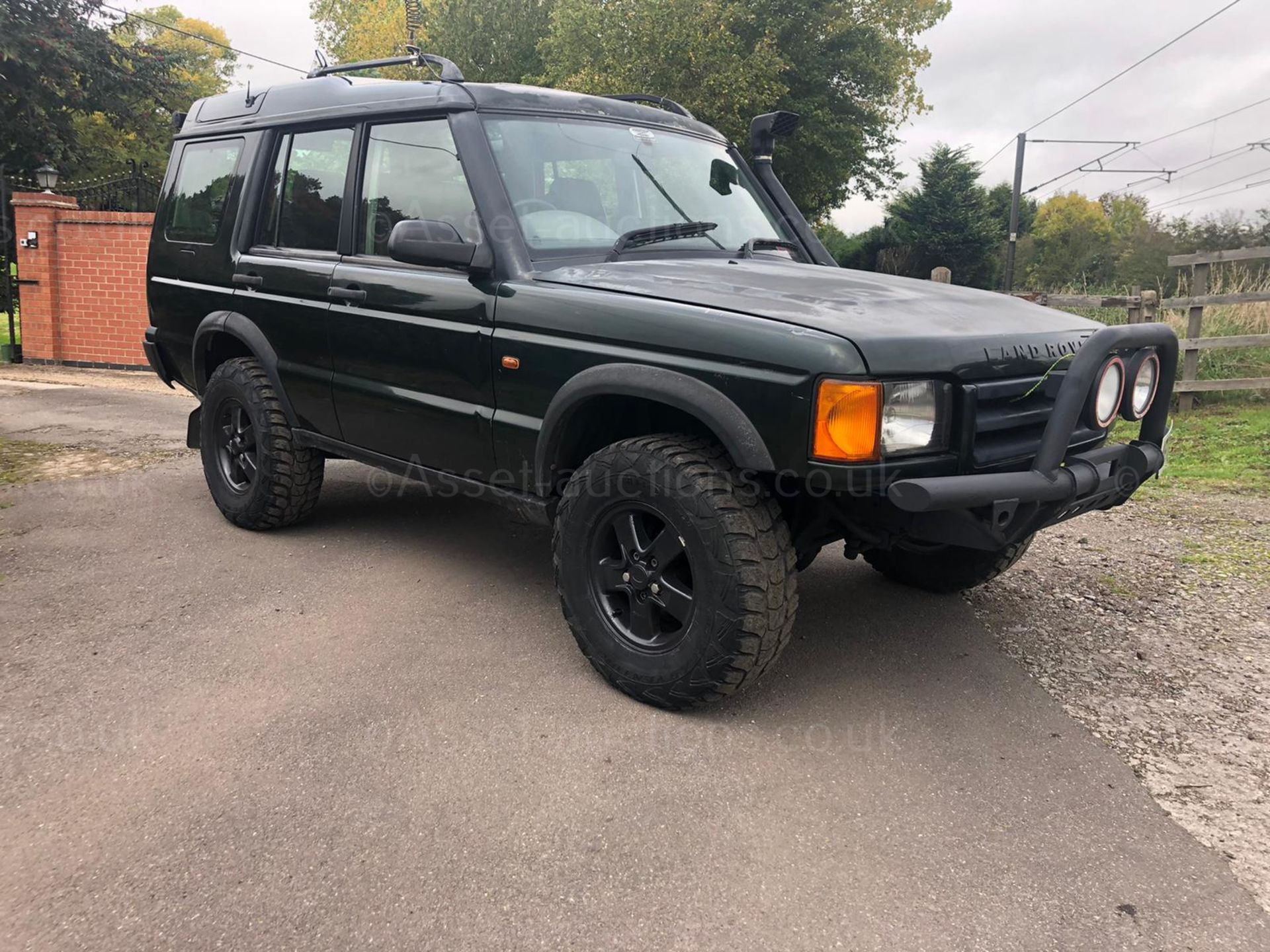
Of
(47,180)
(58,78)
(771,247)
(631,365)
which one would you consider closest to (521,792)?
(631,365)

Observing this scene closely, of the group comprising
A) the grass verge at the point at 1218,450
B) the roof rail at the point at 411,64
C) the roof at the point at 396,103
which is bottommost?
→ the grass verge at the point at 1218,450

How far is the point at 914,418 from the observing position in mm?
2656

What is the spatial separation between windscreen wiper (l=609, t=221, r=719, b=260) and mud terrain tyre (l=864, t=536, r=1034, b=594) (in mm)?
1526

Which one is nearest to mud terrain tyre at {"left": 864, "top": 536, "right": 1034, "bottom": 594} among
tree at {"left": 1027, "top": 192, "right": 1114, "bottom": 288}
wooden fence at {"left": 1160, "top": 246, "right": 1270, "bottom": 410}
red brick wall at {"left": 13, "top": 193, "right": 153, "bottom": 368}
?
wooden fence at {"left": 1160, "top": 246, "right": 1270, "bottom": 410}

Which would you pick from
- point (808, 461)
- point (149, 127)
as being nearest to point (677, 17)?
point (149, 127)

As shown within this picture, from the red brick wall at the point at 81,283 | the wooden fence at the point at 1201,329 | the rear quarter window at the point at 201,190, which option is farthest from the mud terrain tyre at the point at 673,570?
the red brick wall at the point at 81,283

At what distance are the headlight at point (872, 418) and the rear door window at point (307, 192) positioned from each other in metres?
2.61

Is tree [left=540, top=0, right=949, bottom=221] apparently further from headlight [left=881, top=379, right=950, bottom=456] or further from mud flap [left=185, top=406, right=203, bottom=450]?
headlight [left=881, top=379, right=950, bottom=456]

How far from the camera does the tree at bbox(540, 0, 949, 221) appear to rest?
22.8 metres

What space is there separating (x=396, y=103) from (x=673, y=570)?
233cm

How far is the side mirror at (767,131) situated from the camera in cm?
461

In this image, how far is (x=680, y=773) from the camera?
107 inches

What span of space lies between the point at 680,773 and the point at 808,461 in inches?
38.5

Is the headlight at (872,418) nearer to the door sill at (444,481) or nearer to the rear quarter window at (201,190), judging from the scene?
the door sill at (444,481)
